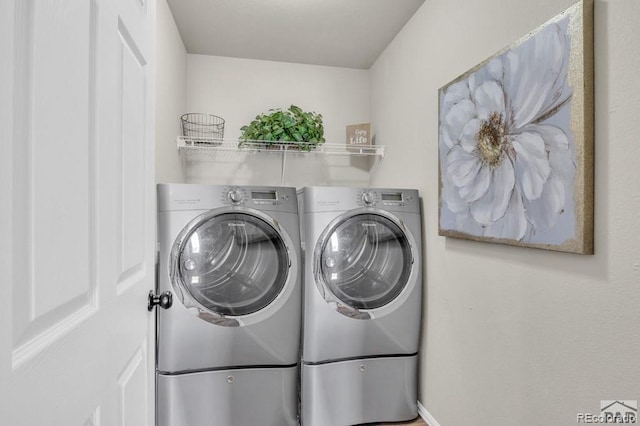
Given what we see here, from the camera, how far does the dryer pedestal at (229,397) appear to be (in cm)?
176

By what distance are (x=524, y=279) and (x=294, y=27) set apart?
2.06 meters

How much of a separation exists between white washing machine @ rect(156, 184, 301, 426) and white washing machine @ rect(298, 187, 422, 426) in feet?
0.31

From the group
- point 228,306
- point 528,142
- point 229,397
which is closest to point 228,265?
point 228,306

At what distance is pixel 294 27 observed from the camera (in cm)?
243

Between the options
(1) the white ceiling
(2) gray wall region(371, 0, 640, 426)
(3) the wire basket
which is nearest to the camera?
(2) gray wall region(371, 0, 640, 426)

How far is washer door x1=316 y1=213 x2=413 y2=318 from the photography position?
194 cm

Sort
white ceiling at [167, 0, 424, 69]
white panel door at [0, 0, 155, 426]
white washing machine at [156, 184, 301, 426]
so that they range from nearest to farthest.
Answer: white panel door at [0, 0, 155, 426]
white washing machine at [156, 184, 301, 426]
white ceiling at [167, 0, 424, 69]

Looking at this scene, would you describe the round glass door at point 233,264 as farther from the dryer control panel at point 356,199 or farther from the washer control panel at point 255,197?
the dryer control panel at point 356,199

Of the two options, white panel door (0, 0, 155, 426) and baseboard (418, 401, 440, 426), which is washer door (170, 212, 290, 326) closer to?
white panel door (0, 0, 155, 426)

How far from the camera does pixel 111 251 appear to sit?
0.76 m

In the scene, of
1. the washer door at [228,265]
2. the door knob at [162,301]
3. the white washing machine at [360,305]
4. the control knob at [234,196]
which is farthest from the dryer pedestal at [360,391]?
the door knob at [162,301]

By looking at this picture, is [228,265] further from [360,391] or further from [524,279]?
[524,279]

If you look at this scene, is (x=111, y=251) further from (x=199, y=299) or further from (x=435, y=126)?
(x=435, y=126)

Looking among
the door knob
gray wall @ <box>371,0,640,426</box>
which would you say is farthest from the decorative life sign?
the door knob
